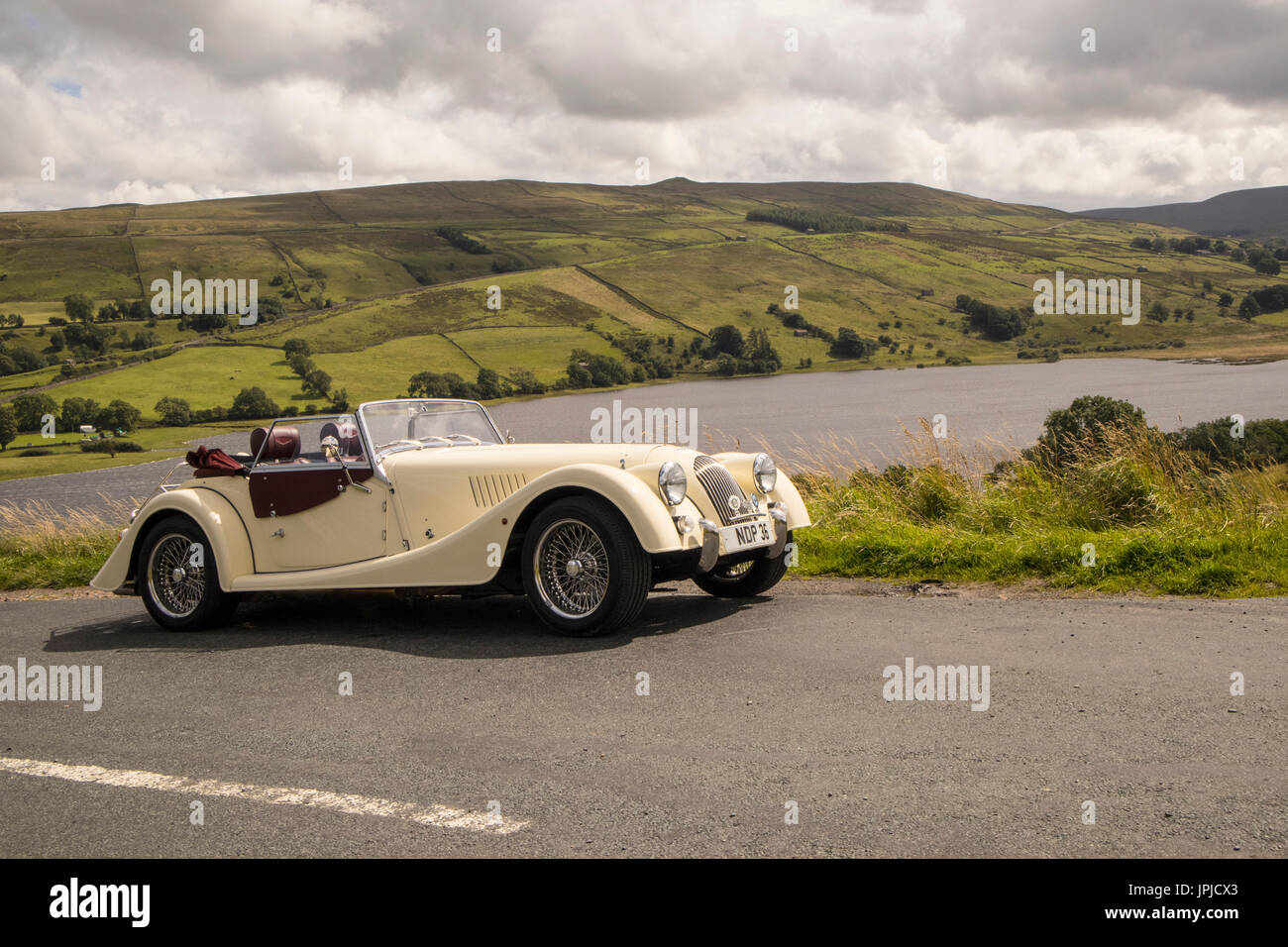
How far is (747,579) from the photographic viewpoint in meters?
8.54

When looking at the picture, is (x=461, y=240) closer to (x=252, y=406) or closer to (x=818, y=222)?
(x=818, y=222)

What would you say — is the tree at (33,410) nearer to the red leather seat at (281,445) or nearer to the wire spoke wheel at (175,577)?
the wire spoke wheel at (175,577)

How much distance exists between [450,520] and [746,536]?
→ 7.51 ft

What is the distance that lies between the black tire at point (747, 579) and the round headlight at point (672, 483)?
47.5 inches

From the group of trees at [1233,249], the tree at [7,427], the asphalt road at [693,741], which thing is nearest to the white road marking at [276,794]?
the asphalt road at [693,741]

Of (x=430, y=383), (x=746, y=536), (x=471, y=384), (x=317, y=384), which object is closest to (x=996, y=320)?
(x=471, y=384)

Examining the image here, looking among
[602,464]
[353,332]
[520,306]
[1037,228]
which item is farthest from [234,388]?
[1037,228]

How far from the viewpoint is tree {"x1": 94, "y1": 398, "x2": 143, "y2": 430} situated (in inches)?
2817

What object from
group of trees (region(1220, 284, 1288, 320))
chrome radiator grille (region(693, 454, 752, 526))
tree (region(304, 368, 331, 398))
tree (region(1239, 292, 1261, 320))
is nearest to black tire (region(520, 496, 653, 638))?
chrome radiator grille (region(693, 454, 752, 526))
